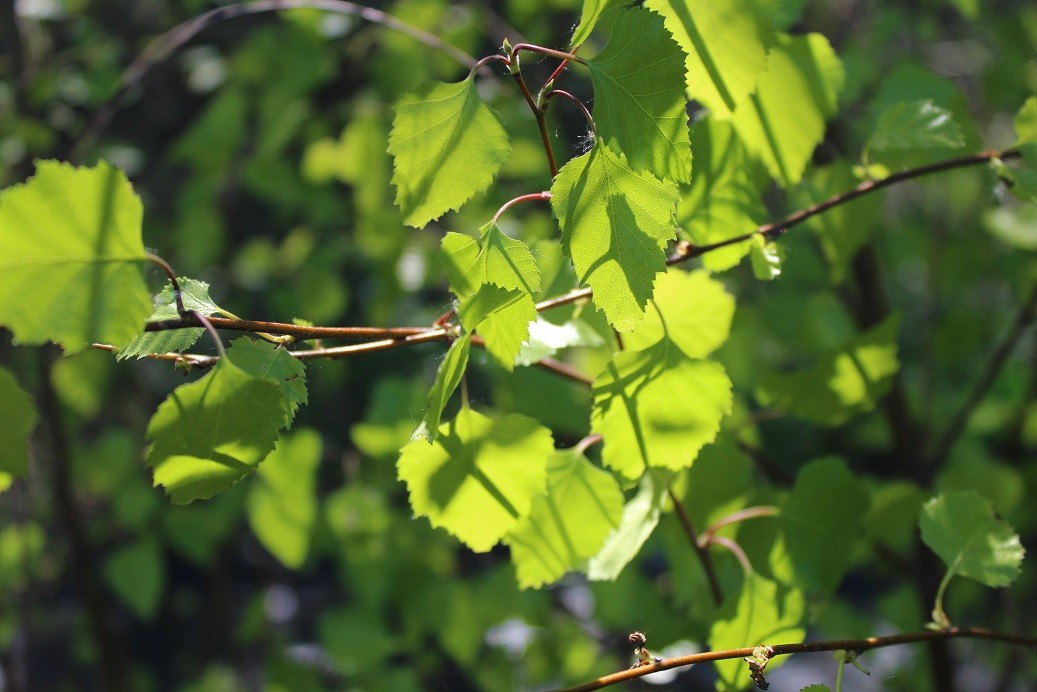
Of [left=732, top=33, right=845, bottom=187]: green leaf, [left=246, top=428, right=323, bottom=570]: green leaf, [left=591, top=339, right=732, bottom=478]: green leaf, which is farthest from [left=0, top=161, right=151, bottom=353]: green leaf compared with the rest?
[left=246, top=428, right=323, bottom=570]: green leaf

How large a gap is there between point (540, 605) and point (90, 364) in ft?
2.62

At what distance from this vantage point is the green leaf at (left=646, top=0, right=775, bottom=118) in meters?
0.48

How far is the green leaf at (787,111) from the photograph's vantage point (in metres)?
0.57

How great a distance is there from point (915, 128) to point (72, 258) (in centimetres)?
50

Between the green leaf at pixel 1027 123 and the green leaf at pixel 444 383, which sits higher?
the green leaf at pixel 1027 123

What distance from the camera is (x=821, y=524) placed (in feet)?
2.13

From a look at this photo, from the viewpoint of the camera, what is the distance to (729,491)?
0.69 m

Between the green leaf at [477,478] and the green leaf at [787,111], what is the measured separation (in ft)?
0.77

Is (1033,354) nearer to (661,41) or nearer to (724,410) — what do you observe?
(724,410)

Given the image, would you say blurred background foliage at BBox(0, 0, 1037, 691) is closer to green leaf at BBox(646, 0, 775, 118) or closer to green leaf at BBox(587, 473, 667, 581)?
green leaf at BBox(587, 473, 667, 581)

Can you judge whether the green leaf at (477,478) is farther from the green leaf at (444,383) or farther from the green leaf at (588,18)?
the green leaf at (588,18)

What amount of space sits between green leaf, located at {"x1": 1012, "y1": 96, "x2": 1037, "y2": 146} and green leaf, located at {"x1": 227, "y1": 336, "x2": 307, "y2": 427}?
1.51 feet

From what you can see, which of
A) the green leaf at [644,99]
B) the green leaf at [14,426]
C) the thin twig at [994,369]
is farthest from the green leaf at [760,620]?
the thin twig at [994,369]

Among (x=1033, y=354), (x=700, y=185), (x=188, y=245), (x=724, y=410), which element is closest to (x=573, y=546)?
(x=724, y=410)
